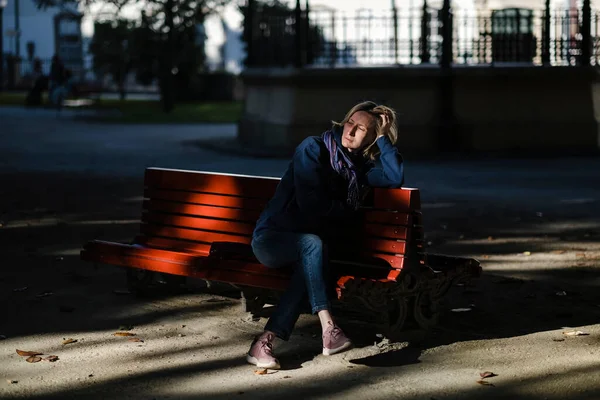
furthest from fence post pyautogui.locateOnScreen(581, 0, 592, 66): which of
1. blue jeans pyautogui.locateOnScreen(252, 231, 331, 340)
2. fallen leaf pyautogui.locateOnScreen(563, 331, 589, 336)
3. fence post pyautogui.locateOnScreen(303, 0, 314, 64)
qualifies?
blue jeans pyautogui.locateOnScreen(252, 231, 331, 340)

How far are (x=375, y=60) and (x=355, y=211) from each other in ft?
51.1

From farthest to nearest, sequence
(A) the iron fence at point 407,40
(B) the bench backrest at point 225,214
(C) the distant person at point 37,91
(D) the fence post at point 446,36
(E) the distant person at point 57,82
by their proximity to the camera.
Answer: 1. (C) the distant person at point 37,91
2. (E) the distant person at point 57,82
3. (A) the iron fence at point 407,40
4. (D) the fence post at point 446,36
5. (B) the bench backrest at point 225,214

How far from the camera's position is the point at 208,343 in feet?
20.4

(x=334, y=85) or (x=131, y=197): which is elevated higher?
(x=334, y=85)

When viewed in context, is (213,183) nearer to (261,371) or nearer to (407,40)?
(261,371)

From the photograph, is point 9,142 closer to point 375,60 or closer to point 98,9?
point 375,60

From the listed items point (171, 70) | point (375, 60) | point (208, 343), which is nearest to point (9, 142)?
point (375, 60)

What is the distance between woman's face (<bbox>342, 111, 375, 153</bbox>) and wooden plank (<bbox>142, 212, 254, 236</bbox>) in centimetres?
113

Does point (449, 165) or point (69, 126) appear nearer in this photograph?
point (449, 165)

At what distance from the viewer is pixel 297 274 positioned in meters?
5.86

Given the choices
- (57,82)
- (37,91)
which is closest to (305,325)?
(57,82)

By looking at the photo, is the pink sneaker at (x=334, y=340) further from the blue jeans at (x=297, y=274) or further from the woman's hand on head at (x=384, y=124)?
the woman's hand on head at (x=384, y=124)

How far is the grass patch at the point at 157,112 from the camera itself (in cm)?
2836

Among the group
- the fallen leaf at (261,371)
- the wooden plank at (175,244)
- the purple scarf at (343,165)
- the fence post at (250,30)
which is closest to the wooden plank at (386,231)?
the purple scarf at (343,165)
